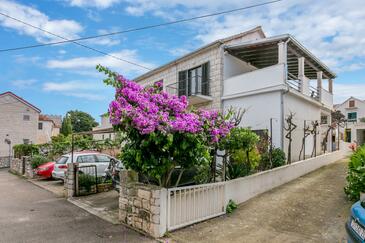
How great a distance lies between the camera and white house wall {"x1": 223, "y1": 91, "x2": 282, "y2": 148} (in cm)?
1205

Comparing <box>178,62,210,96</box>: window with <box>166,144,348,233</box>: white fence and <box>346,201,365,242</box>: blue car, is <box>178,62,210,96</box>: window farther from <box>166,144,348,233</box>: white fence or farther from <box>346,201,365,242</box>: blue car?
<box>346,201,365,242</box>: blue car

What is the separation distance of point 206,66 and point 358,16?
318 inches

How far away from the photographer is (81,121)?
7212cm

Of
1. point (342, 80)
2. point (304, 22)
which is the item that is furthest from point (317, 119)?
point (304, 22)

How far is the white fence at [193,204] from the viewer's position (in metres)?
5.92

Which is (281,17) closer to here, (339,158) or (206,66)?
(206,66)

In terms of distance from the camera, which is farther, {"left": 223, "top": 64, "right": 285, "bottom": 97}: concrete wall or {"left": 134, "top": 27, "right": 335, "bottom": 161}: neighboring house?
{"left": 134, "top": 27, "right": 335, "bottom": 161}: neighboring house

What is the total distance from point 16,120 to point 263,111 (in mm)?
28593


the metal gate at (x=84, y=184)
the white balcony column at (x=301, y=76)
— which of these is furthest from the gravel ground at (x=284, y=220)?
the white balcony column at (x=301, y=76)

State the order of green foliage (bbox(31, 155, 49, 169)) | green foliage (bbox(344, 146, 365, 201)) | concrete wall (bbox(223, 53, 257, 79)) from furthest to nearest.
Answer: green foliage (bbox(31, 155, 49, 169)) → concrete wall (bbox(223, 53, 257, 79)) → green foliage (bbox(344, 146, 365, 201))

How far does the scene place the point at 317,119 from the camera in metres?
16.2

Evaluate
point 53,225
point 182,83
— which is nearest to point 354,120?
point 182,83

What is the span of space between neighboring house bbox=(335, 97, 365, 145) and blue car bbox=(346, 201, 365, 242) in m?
30.5

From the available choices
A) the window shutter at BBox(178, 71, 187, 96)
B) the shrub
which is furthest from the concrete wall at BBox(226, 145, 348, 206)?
the window shutter at BBox(178, 71, 187, 96)
